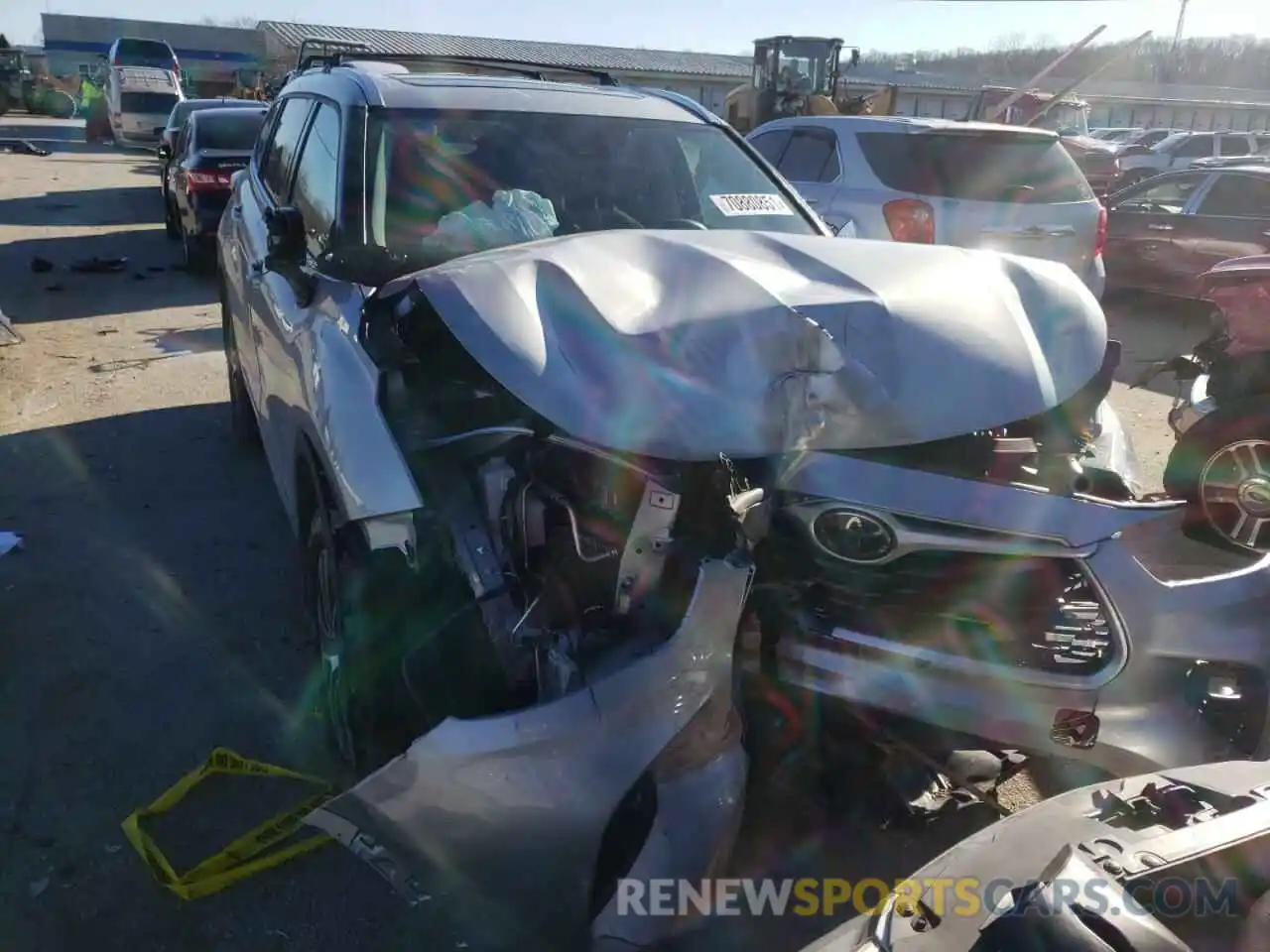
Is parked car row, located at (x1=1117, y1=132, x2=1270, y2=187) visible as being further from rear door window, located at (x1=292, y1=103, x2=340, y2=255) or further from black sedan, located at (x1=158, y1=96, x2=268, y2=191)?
rear door window, located at (x1=292, y1=103, x2=340, y2=255)

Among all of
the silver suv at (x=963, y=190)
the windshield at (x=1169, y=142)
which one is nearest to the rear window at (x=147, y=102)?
the windshield at (x=1169, y=142)

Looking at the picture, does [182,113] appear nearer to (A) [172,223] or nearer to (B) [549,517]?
(A) [172,223]

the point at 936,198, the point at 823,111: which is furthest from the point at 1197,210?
the point at 823,111

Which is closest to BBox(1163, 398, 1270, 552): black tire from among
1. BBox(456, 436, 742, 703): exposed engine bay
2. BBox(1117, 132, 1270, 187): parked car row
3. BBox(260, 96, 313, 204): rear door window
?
BBox(456, 436, 742, 703): exposed engine bay

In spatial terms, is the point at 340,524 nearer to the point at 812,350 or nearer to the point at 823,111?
the point at 812,350

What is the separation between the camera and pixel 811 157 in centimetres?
850

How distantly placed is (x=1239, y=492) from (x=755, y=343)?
3219 millimetres

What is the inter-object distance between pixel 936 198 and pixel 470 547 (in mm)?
6354

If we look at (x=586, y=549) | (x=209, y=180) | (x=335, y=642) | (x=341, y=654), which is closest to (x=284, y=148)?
(x=335, y=642)

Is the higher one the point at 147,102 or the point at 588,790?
the point at 147,102

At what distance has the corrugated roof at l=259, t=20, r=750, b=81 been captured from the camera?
31.5 metres

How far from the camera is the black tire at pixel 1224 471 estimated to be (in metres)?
4.48

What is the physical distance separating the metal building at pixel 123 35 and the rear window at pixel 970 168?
4900 centimetres

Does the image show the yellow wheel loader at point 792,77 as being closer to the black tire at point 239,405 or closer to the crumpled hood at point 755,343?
the black tire at point 239,405
